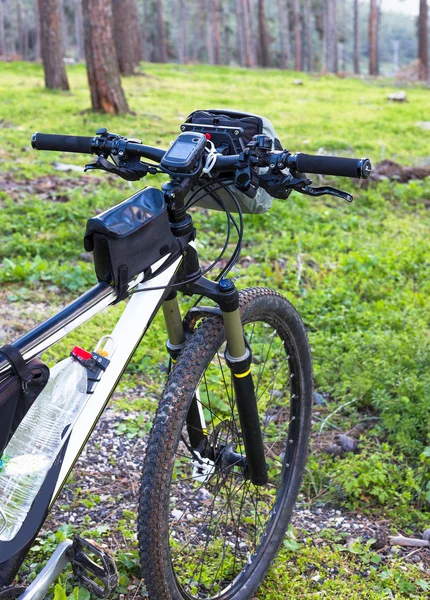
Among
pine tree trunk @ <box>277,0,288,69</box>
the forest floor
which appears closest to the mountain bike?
the forest floor

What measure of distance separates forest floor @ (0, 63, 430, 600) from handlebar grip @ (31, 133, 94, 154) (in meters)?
1.43

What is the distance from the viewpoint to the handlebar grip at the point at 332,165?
77.5 inches

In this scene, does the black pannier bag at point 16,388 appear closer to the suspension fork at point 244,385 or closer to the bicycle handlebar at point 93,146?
the suspension fork at point 244,385

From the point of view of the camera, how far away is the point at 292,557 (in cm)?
303

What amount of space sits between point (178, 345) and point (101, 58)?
10.9 m

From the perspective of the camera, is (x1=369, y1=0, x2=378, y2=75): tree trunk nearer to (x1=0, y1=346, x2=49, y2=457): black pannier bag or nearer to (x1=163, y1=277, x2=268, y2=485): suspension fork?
(x1=163, y1=277, x2=268, y2=485): suspension fork

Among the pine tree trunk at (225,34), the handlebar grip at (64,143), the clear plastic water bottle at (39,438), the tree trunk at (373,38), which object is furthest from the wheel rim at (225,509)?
the pine tree trunk at (225,34)

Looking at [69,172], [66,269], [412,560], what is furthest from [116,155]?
[69,172]

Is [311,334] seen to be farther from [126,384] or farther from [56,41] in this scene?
[56,41]

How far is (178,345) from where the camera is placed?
247 cm

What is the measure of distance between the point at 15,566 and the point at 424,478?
2.28 meters

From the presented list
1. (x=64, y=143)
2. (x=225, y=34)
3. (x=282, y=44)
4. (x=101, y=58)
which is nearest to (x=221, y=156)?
(x=64, y=143)

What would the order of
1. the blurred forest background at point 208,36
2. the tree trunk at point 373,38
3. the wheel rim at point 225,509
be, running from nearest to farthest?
the wheel rim at point 225,509
the blurred forest background at point 208,36
the tree trunk at point 373,38

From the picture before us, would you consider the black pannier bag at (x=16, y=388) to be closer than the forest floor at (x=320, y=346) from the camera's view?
Yes
